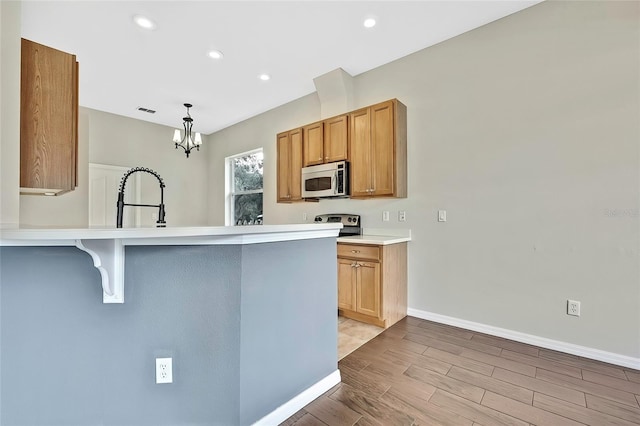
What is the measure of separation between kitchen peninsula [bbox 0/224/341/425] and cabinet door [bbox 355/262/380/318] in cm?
154

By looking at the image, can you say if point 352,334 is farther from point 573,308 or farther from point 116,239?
point 116,239

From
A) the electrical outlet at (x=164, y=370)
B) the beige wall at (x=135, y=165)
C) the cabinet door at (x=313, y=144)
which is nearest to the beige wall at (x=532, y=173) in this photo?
the cabinet door at (x=313, y=144)

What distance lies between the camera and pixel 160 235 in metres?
1.04

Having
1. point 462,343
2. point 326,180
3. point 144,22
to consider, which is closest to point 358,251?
point 326,180

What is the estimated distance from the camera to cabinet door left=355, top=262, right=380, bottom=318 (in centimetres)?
276

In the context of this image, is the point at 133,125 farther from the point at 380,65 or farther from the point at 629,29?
the point at 629,29

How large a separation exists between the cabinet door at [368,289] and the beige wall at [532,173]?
593 mm

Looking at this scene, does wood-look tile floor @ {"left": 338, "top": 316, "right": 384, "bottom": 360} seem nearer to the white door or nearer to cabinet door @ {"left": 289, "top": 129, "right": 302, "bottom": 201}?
cabinet door @ {"left": 289, "top": 129, "right": 302, "bottom": 201}

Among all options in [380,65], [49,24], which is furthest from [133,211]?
[380,65]

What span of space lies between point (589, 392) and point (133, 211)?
20.2 feet

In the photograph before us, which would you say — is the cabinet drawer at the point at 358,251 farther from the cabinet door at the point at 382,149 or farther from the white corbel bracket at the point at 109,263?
the white corbel bracket at the point at 109,263

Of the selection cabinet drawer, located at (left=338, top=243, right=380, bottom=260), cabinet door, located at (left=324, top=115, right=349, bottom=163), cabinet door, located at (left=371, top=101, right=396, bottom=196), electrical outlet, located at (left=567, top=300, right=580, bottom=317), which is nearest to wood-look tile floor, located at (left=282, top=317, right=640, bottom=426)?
electrical outlet, located at (left=567, top=300, right=580, bottom=317)

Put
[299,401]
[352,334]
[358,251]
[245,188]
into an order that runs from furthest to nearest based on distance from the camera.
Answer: [245,188] < [358,251] < [352,334] < [299,401]

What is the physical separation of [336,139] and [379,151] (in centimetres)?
66
